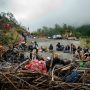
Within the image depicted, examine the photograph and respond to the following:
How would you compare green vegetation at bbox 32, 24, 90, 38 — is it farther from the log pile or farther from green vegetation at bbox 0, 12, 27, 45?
the log pile

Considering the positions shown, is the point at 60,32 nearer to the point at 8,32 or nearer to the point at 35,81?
the point at 8,32

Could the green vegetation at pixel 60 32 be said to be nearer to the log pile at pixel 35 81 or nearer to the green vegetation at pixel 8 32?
the green vegetation at pixel 8 32

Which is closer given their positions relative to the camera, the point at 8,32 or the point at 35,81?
the point at 35,81

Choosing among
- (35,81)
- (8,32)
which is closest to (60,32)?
(8,32)

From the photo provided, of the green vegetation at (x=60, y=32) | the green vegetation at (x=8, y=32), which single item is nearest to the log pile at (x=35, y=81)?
the green vegetation at (x=8, y=32)

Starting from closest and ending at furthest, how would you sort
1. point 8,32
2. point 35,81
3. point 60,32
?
point 35,81
point 8,32
point 60,32

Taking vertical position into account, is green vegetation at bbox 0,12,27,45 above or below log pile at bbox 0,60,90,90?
above

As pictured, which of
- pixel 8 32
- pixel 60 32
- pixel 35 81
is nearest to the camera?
pixel 35 81

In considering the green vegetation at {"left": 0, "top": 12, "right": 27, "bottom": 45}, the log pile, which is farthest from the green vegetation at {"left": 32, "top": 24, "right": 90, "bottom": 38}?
the log pile

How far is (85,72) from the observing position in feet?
56.1

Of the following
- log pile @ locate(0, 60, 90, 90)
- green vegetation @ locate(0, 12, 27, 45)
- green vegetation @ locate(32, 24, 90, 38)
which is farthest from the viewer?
green vegetation @ locate(32, 24, 90, 38)

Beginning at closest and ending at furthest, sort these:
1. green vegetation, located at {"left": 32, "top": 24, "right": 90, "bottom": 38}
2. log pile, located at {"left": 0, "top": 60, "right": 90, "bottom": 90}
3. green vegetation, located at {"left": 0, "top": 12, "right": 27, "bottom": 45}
Answer: log pile, located at {"left": 0, "top": 60, "right": 90, "bottom": 90}
green vegetation, located at {"left": 0, "top": 12, "right": 27, "bottom": 45}
green vegetation, located at {"left": 32, "top": 24, "right": 90, "bottom": 38}

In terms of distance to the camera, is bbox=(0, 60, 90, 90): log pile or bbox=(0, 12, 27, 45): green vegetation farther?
bbox=(0, 12, 27, 45): green vegetation

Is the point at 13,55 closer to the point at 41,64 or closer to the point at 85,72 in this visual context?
the point at 41,64
